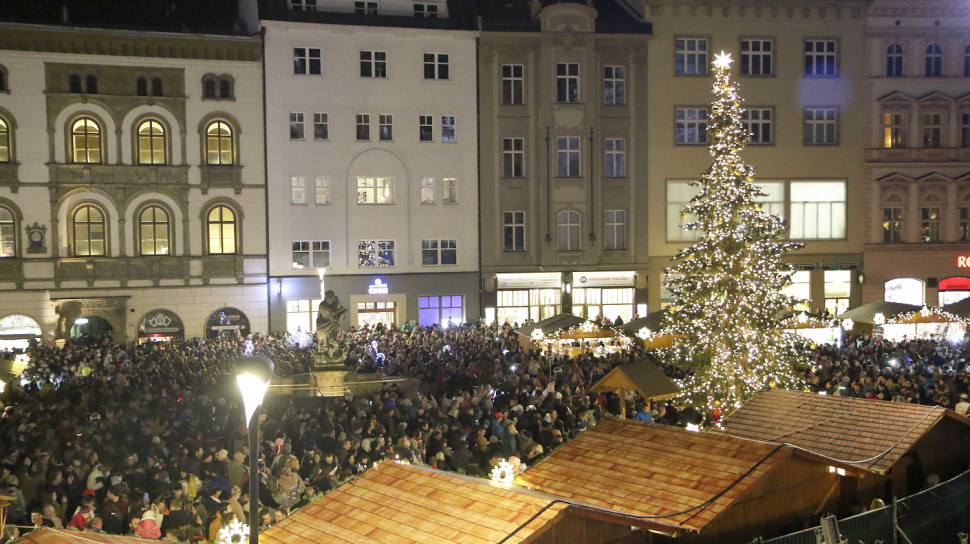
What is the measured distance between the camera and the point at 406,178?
38281mm

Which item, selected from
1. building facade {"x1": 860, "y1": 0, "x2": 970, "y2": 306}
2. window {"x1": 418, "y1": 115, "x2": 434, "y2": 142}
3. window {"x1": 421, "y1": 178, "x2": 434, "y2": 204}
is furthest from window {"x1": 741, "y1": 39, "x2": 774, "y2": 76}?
window {"x1": 421, "y1": 178, "x2": 434, "y2": 204}

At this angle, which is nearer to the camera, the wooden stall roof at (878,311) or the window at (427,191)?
the wooden stall roof at (878,311)

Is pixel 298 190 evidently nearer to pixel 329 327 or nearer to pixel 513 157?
pixel 513 157

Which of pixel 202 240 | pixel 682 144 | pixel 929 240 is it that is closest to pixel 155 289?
pixel 202 240

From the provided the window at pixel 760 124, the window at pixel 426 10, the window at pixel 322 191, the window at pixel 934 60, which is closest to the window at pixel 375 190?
the window at pixel 322 191

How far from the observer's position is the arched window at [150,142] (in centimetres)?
3566

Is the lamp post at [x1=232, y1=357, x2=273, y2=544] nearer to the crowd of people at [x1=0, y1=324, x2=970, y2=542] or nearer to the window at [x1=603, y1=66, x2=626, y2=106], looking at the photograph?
the crowd of people at [x1=0, y1=324, x2=970, y2=542]

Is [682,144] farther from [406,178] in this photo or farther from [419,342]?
[419,342]

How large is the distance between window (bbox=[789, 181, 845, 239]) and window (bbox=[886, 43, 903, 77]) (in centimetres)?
555

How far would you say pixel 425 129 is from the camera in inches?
1513

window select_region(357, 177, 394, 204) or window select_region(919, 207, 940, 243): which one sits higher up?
window select_region(357, 177, 394, 204)

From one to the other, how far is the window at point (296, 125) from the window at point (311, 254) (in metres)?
4.49

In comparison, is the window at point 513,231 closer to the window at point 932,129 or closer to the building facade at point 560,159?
the building facade at point 560,159

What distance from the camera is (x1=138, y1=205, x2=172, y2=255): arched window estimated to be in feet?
118
